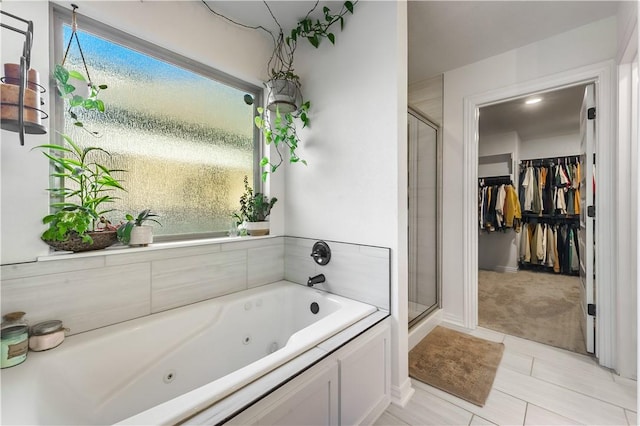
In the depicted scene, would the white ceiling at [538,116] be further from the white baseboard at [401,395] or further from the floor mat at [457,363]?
the white baseboard at [401,395]

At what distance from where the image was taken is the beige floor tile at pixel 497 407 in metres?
1.37

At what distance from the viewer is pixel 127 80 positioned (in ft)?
5.00

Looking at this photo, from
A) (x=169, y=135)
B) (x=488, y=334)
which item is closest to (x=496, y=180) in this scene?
(x=488, y=334)

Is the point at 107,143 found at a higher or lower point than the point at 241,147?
lower

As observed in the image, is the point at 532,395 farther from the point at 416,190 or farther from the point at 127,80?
the point at 127,80

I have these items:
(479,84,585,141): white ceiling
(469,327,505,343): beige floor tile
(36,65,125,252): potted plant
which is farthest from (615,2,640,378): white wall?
(36,65,125,252): potted plant

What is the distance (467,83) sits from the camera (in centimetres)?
244

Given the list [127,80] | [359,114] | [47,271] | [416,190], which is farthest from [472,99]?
[47,271]

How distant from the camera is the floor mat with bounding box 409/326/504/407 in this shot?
1589 mm

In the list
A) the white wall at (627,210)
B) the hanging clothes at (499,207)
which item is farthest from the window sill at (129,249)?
the hanging clothes at (499,207)

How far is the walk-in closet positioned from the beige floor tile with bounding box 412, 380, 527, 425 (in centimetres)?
197

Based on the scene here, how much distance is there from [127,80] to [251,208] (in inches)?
42.7

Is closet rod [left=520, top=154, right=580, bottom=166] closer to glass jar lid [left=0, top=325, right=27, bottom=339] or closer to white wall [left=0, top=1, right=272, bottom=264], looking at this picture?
white wall [left=0, top=1, right=272, bottom=264]

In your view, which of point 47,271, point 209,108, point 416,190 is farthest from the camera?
point 416,190
